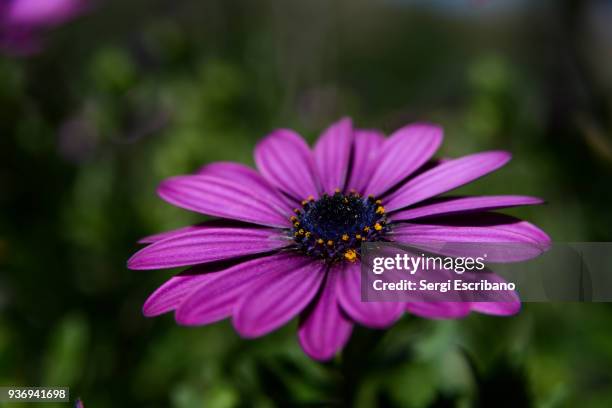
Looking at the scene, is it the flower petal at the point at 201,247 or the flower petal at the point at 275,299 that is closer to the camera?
the flower petal at the point at 275,299

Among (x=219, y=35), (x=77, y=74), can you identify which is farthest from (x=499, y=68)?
(x=77, y=74)

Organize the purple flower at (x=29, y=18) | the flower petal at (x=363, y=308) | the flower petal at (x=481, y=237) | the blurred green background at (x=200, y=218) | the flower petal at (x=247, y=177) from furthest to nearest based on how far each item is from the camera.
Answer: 1. the purple flower at (x=29, y=18)
2. the blurred green background at (x=200, y=218)
3. the flower petal at (x=247, y=177)
4. the flower petal at (x=481, y=237)
5. the flower petal at (x=363, y=308)

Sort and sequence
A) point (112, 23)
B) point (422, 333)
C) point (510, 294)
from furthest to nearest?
point (112, 23), point (422, 333), point (510, 294)

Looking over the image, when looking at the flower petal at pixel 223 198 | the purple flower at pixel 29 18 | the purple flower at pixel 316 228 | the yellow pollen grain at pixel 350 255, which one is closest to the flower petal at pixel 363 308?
the purple flower at pixel 316 228

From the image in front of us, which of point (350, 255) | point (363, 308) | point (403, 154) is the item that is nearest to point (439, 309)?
point (363, 308)

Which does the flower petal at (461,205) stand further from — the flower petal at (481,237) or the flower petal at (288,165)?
the flower petal at (288,165)

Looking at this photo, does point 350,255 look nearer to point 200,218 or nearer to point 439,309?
point 439,309

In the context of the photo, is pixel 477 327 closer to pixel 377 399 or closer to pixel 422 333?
pixel 422 333
